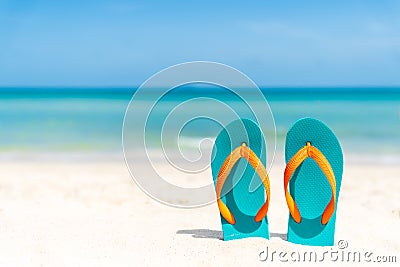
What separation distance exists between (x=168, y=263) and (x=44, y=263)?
2.46 ft

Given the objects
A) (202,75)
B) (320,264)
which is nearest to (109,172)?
(202,75)

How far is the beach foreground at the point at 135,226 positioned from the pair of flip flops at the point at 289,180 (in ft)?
0.43

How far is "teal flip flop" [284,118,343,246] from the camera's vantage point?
10.9 feet

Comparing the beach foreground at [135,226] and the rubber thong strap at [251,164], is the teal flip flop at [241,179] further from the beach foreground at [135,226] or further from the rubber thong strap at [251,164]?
the beach foreground at [135,226]

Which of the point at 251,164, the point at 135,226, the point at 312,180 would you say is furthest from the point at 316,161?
the point at 135,226

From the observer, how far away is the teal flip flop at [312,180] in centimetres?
333

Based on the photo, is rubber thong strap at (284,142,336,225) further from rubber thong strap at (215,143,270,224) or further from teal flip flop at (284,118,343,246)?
rubber thong strap at (215,143,270,224)

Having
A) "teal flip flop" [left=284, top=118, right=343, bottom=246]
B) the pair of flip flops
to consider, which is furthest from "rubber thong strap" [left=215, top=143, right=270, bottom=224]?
"teal flip flop" [left=284, top=118, right=343, bottom=246]

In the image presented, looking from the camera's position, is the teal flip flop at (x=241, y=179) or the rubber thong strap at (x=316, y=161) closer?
the rubber thong strap at (x=316, y=161)

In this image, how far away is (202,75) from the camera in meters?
4.19

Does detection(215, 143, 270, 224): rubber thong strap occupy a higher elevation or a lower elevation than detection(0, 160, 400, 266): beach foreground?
higher

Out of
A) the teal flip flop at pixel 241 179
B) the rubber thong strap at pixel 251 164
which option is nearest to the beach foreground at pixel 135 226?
the teal flip flop at pixel 241 179

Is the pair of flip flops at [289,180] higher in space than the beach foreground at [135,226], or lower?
higher

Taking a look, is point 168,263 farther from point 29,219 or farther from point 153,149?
point 153,149
